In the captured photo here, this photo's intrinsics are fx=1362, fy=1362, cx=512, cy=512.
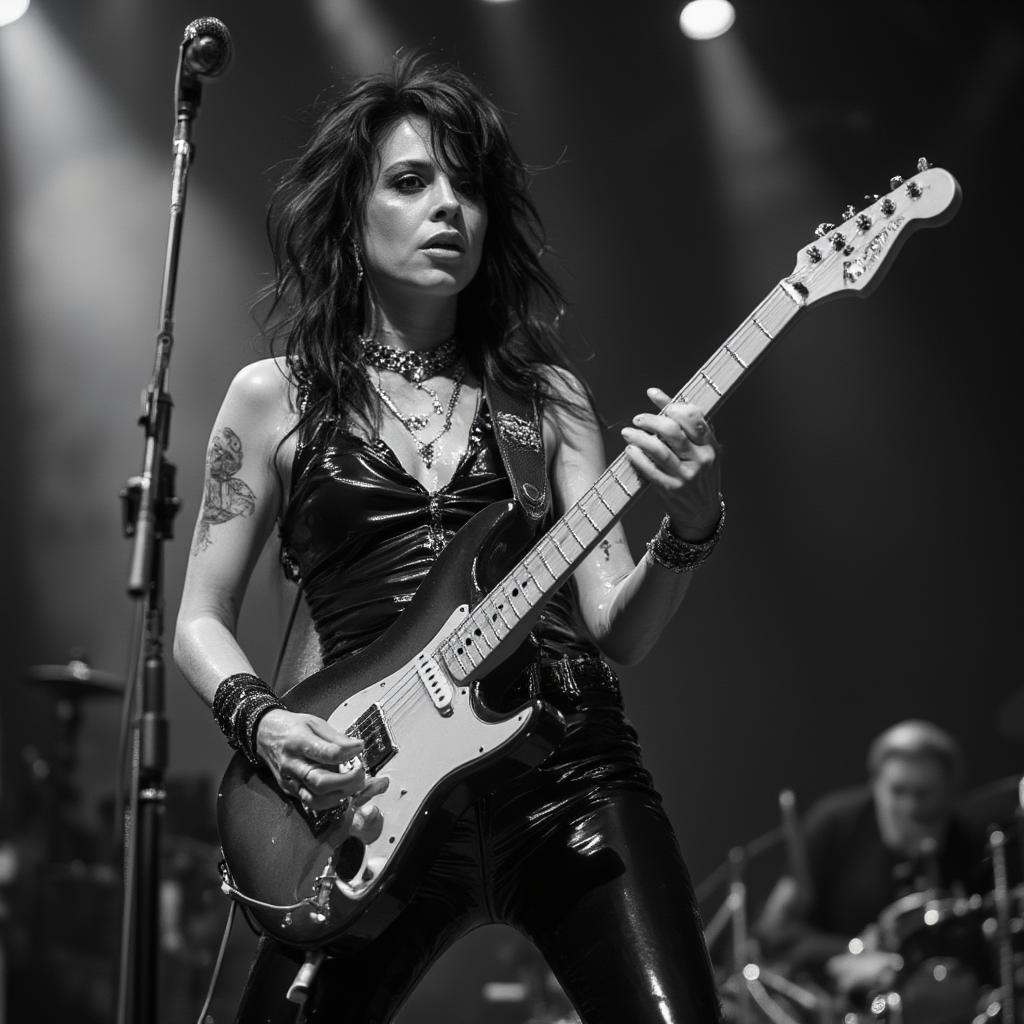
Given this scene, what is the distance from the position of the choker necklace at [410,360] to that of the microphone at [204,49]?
569 mm

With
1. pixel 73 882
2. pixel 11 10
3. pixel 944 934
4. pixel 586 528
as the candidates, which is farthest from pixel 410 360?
pixel 11 10

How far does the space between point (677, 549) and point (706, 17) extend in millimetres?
5608

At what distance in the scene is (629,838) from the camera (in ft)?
6.57

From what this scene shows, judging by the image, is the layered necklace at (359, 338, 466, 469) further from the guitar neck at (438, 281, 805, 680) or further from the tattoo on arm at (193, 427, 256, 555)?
the guitar neck at (438, 281, 805, 680)

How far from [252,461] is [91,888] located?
4563 millimetres

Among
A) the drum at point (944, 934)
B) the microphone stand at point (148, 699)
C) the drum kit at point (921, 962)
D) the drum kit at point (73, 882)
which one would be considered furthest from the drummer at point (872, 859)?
the microphone stand at point (148, 699)

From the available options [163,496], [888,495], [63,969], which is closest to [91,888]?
[63,969]

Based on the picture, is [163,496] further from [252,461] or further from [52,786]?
[52,786]

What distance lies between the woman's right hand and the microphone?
3.75 ft

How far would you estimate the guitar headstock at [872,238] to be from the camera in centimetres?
205

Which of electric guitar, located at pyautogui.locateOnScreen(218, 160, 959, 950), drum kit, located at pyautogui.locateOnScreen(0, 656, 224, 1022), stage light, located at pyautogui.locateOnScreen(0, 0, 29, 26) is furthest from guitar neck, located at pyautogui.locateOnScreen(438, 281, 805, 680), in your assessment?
stage light, located at pyautogui.locateOnScreen(0, 0, 29, 26)

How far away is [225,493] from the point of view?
7.95ft

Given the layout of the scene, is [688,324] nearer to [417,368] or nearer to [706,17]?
[706,17]

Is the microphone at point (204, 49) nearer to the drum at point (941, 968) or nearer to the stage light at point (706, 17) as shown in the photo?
the drum at point (941, 968)
